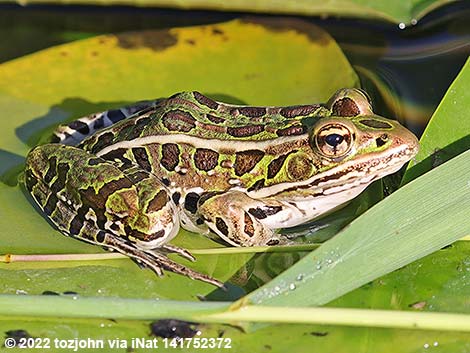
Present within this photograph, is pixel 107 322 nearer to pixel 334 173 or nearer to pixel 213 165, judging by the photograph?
pixel 213 165

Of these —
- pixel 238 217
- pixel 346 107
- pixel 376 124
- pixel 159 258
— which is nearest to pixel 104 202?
pixel 159 258

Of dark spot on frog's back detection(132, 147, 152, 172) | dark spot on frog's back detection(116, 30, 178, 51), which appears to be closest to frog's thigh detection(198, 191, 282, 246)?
dark spot on frog's back detection(132, 147, 152, 172)

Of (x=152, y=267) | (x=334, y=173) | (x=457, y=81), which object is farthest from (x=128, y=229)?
(x=457, y=81)

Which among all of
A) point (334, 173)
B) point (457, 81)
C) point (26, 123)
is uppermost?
point (457, 81)

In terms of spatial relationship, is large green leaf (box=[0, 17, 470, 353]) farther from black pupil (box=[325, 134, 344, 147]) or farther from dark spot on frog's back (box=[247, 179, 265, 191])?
black pupil (box=[325, 134, 344, 147])

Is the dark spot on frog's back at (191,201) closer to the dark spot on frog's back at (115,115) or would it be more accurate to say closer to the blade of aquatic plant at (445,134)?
the dark spot on frog's back at (115,115)

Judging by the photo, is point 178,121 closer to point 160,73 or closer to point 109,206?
point 109,206
